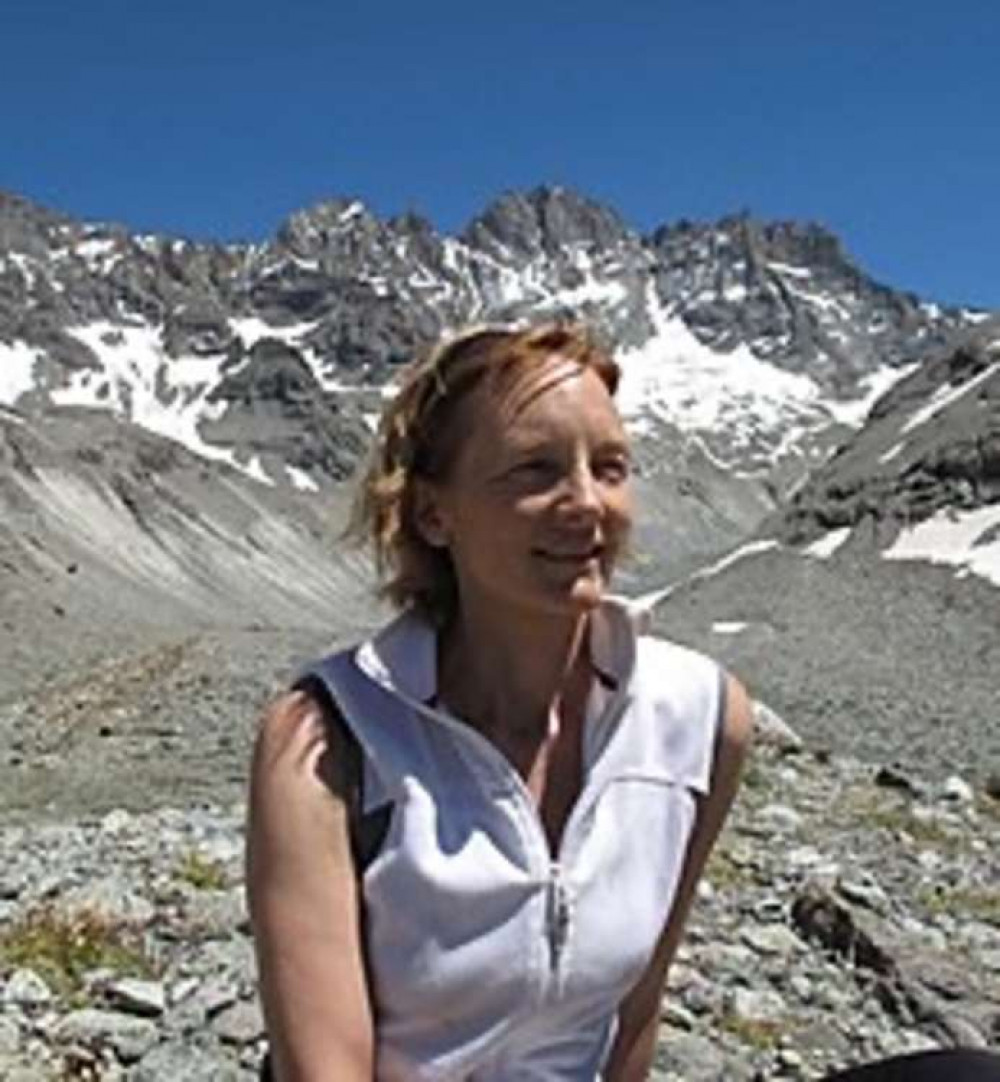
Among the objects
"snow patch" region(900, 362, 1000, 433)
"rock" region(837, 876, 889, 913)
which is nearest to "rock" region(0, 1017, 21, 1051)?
"rock" region(837, 876, 889, 913)

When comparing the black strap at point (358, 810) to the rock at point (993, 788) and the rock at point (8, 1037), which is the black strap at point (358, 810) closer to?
the rock at point (8, 1037)

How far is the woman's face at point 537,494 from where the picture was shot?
4035mm

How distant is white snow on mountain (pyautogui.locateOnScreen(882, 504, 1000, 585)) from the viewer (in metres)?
58.7

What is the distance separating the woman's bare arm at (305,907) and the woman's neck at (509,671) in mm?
436

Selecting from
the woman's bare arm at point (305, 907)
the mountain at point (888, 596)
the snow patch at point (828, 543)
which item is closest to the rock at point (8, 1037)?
the woman's bare arm at point (305, 907)

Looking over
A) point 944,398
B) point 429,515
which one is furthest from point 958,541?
A: point 429,515

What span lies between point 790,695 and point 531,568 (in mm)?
35325

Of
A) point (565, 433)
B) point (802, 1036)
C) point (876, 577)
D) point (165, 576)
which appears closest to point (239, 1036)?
point (802, 1036)

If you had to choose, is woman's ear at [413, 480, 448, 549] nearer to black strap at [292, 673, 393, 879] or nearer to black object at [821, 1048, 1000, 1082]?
black strap at [292, 673, 393, 879]

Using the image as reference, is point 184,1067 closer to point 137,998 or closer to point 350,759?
point 137,998

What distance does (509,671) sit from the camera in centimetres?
419

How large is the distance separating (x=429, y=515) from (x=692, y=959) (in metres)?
7.60

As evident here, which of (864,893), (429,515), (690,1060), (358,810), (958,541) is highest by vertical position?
(958,541)

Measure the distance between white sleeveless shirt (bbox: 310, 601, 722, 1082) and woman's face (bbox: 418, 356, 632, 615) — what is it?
0.19 meters
